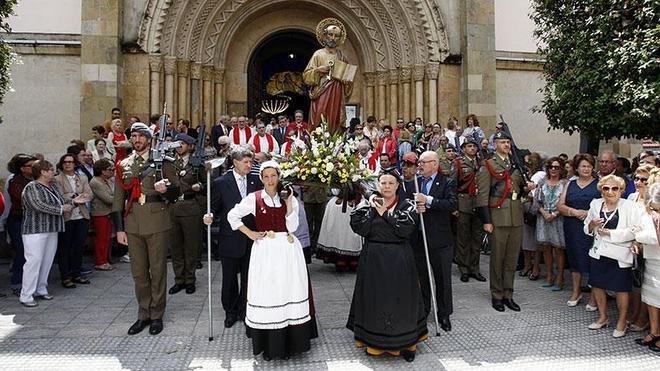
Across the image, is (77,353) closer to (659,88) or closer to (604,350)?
(604,350)

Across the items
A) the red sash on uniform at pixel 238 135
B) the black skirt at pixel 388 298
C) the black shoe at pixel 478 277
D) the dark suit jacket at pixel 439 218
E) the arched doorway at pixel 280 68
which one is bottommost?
the black shoe at pixel 478 277

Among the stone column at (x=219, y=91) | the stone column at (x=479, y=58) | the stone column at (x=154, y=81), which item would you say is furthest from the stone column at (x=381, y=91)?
the stone column at (x=154, y=81)

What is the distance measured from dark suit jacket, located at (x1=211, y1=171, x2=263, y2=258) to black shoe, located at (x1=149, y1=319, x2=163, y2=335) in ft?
3.24

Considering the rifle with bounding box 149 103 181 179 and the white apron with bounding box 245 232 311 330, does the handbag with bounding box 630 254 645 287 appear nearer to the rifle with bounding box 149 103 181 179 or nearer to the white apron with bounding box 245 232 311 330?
the white apron with bounding box 245 232 311 330

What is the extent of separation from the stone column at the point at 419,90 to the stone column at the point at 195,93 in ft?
19.6

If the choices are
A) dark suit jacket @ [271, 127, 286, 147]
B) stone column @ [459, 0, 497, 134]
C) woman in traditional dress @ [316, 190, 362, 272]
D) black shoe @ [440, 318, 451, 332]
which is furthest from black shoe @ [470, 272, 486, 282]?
stone column @ [459, 0, 497, 134]

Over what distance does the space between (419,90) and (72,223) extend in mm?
9503

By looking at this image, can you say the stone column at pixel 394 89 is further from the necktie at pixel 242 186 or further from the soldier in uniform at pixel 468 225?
the necktie at pixel 242 186

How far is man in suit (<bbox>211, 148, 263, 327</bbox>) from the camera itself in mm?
5484

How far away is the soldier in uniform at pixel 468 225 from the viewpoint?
766cm

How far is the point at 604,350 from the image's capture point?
15.8ft

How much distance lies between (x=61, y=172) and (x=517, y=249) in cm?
682

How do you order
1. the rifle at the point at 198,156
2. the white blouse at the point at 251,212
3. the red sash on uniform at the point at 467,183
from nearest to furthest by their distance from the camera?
the white blouse at the point at 251,212, the rifle at the point at 198,156, the red sash on uniform at the point at 467,183

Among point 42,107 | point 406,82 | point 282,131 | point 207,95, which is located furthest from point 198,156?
point 406,82
